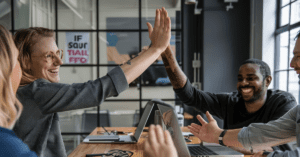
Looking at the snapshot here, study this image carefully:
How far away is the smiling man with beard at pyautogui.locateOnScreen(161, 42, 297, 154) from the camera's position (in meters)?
1.63

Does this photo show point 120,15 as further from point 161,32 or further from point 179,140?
point 179,140

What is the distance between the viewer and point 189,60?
3.91 meters

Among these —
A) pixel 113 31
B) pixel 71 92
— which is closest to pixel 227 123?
pixel 71 92

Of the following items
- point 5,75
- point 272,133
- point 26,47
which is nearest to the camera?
point 5,75

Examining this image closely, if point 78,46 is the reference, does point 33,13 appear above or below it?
above

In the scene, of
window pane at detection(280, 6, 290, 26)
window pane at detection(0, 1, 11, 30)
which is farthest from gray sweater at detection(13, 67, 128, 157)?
window pane at detection(0, 1, 11, 30)

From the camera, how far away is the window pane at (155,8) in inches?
152

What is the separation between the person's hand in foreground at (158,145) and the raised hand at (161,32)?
38cm

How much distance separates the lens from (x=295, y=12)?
9.21 feet

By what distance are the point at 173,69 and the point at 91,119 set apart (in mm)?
2675

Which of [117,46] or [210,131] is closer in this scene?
[210,131]

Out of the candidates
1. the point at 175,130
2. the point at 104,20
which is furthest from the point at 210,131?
the point at 104,20

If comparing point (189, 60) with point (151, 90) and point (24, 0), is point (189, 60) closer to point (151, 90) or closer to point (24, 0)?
point (151, 90)

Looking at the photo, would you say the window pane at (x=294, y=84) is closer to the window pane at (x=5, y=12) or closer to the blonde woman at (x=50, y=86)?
the blonde woman at (x=50, y=86)
